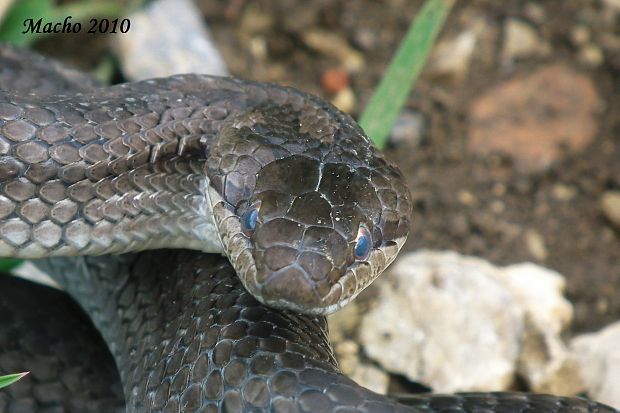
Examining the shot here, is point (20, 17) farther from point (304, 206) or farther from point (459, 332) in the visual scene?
point (459, 332)

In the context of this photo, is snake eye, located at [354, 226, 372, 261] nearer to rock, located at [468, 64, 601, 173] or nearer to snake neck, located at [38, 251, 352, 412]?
snake neck, located at [38, 251, 352, 412]

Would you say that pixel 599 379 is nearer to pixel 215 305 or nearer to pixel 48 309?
pixel 215 305

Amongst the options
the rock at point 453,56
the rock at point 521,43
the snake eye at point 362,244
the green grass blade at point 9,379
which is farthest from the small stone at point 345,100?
the green grass blade at point 9,379

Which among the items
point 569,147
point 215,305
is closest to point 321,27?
point 569,147

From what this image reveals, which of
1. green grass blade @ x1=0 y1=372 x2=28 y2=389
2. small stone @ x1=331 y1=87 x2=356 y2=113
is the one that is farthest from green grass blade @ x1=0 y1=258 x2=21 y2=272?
small stone @ x1=331 y1=87 x2=356 y2=113

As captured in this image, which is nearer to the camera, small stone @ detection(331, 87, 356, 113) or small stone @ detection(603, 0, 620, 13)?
small stone @ detection(331, 87, 356, 113)

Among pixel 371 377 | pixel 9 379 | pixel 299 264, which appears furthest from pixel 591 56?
pixel 9 379
